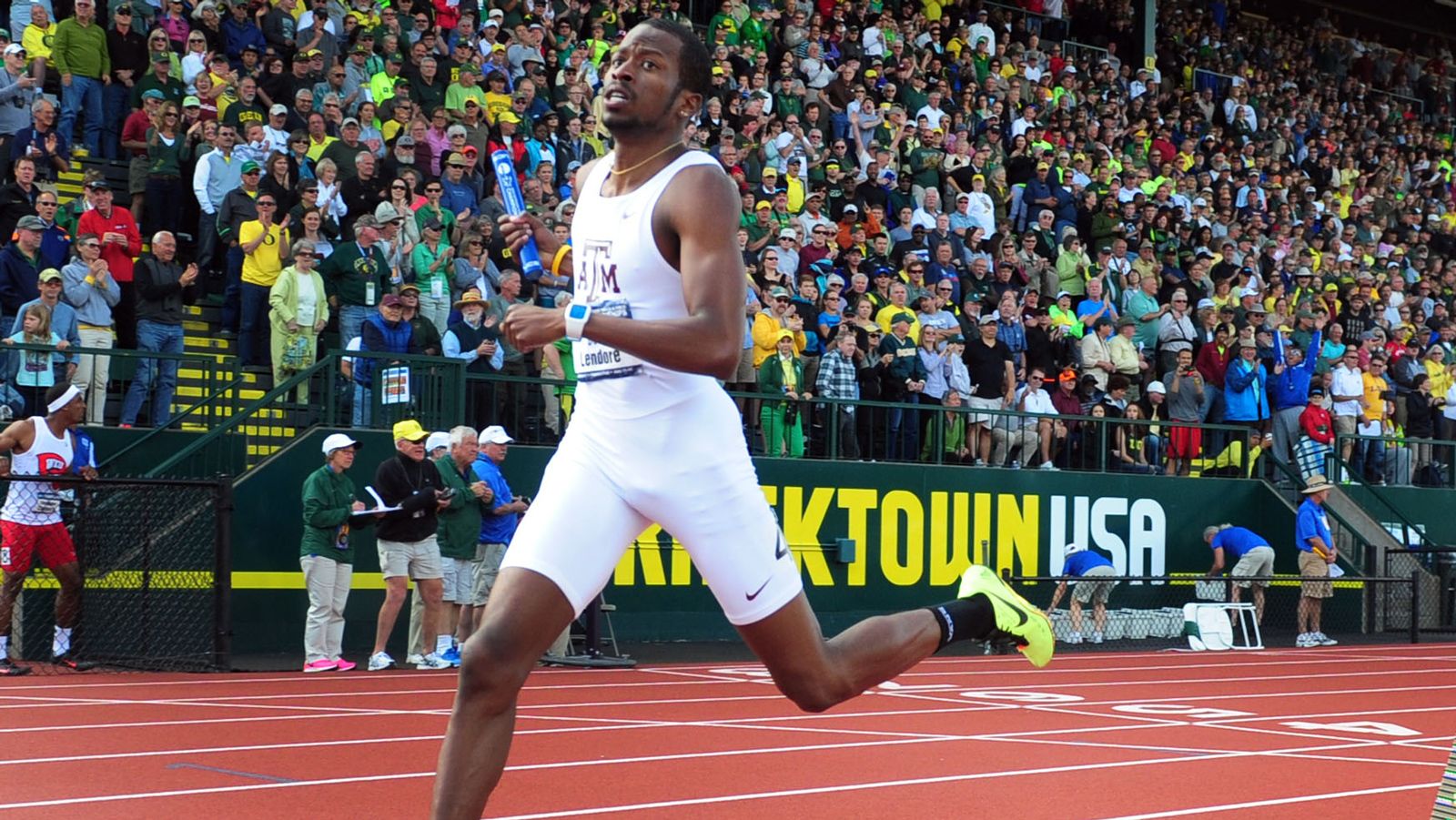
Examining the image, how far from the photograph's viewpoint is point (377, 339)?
15.9m

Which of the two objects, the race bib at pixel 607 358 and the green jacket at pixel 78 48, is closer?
the race bib at pixel 607 358

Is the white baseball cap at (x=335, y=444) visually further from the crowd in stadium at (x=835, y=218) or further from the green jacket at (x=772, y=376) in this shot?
the green jacket at (x=772, y=376)

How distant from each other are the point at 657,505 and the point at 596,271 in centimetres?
62

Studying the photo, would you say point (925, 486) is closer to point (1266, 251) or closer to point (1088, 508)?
point (1088, 508)

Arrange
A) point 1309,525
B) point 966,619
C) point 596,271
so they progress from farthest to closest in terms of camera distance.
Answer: point 1309,525
point 966,619
point 596,271

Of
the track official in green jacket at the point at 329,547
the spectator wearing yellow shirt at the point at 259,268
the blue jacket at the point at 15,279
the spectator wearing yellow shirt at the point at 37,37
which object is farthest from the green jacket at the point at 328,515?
the spectator wearing yellow shirt at the point at 37,37

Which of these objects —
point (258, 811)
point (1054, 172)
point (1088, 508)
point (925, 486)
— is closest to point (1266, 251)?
point (1054, 172)

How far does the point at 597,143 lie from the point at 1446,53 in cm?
2758

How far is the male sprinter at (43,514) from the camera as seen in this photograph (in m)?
13.2

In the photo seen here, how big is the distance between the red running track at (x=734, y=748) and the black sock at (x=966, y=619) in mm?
1711

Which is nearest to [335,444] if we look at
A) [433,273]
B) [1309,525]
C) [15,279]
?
[433,273]

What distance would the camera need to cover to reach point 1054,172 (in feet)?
82.3

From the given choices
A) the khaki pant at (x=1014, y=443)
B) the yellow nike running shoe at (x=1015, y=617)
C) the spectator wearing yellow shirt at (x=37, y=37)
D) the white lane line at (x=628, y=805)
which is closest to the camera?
the yellow nike running shoe at (x=1015, y=617)

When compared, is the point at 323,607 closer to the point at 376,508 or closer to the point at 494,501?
the point at 376,508
